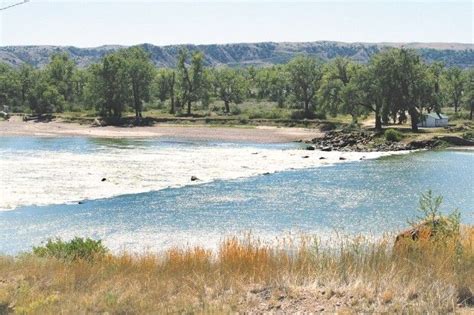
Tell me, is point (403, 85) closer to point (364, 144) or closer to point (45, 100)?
point (364, 144)

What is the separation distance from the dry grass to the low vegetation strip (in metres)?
0.02

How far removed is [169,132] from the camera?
10119 centimetres

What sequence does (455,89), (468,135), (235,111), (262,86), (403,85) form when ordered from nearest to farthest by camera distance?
(468,135)
(403,85)
(455,89)
(235,111)
(262,86)

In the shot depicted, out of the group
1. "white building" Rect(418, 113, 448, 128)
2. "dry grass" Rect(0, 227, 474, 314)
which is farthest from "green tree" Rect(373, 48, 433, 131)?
"dry grass" Rect(0, 227, 474, 314)

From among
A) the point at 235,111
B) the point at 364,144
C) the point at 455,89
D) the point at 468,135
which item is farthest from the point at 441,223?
the point at 455,89

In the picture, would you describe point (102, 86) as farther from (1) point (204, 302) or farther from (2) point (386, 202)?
(1) point (204, 302)

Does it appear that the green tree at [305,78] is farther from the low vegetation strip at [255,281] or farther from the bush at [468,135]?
the low vegetation strip at [255,281]

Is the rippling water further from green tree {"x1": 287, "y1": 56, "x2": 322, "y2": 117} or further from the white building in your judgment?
green tree {"x1": 287, "y1": 56, "x2": 322, "y2": 117}

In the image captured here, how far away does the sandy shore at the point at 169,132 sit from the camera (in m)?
91.8

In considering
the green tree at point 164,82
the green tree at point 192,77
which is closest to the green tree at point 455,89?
the green tree at point 192,77

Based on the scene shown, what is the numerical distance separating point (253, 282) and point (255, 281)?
0.37 feet

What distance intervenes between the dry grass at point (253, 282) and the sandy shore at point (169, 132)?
7192cm

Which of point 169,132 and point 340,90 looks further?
point 169,132

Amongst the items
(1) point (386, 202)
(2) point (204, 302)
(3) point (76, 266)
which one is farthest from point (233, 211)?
(2) point (204, 302)
